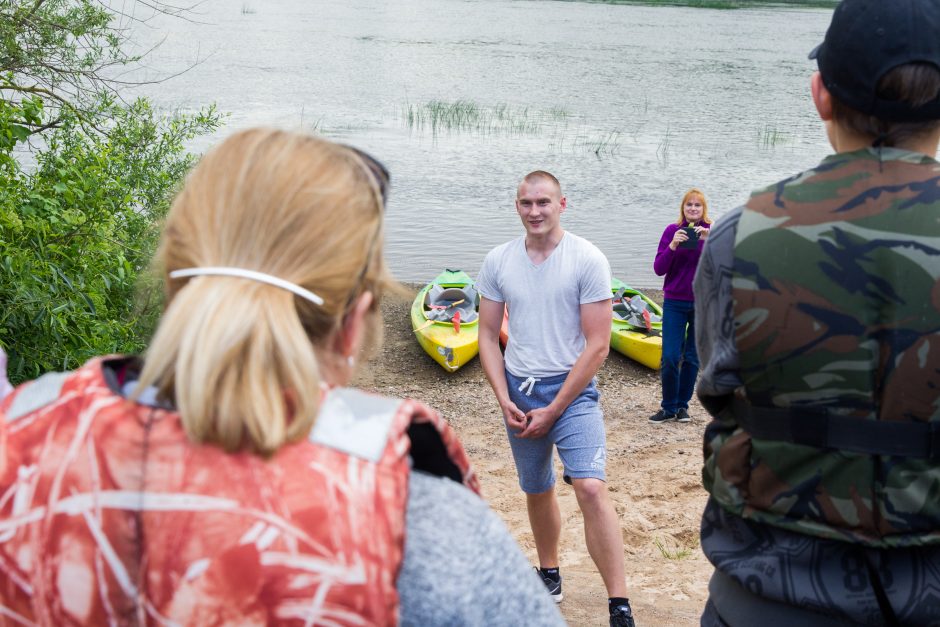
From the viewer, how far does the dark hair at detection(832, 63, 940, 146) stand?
76.9 inches

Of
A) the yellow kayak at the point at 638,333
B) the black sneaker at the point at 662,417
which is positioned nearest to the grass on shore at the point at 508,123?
the yellow kayak at the point at 638,333

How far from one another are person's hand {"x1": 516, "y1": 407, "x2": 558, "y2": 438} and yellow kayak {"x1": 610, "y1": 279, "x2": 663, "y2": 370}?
575 cm

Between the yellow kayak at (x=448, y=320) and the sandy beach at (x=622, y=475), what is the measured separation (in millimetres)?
267

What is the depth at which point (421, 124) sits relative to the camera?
2591 centimetres

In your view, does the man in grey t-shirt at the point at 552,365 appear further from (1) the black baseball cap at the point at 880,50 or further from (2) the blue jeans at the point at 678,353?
(2) the blue jeans at the point at 678,353

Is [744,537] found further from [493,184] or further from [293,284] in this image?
[493,184]

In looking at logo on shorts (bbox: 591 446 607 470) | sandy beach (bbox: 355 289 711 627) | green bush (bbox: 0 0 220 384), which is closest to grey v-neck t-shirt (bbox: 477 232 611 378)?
logo on shorts (bbox: 591 446 607 470)

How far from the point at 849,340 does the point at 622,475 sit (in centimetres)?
627

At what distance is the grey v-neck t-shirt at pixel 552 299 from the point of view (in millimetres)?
4855

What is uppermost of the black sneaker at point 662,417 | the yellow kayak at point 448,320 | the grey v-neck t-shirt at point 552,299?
the grey v-neck t-shirt at point 552,299

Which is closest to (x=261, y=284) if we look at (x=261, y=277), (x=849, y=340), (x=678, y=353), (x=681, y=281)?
(x=261, y=277)

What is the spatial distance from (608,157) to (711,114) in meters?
5.84

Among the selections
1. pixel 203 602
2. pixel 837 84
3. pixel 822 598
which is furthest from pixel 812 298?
pixel 203 602

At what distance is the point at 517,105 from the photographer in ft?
91.4
